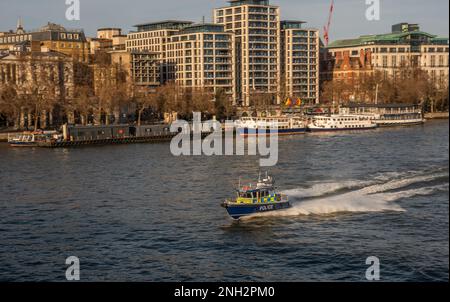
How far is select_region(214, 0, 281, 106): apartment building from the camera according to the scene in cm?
12038

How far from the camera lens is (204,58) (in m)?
116

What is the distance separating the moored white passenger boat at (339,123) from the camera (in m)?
89.9

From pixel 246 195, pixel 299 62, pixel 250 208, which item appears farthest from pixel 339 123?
pixel 250 208

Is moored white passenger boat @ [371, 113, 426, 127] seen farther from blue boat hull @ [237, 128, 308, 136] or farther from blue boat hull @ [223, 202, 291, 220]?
blue boat hull @ [223, 202, 291, 220]

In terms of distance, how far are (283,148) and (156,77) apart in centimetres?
5708

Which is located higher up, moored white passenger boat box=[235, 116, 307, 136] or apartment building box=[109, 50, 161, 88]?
apartment building box=[109, 50, 161, 88]

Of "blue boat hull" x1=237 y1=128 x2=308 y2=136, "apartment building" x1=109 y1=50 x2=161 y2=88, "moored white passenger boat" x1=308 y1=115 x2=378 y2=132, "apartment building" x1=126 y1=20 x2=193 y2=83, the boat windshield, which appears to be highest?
"apartment building" x1=126 y1=20 x2=193 y2=83

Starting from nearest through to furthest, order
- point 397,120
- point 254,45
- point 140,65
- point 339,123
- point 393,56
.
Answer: point 339,123, point 397,120, point 140,65, point 254,45, point 393,56

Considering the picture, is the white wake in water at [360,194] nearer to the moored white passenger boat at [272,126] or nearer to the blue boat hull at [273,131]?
the blue boat hull at [273,131]

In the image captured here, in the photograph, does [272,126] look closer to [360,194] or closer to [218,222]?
[360,194]

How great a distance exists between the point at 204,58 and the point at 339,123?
112 ft

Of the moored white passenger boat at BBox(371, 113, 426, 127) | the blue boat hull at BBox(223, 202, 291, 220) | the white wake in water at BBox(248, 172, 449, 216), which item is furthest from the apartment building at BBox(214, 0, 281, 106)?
the blue boat hull at BBox(223, 202, 291, 220)

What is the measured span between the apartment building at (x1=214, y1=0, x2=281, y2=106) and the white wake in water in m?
79.1
